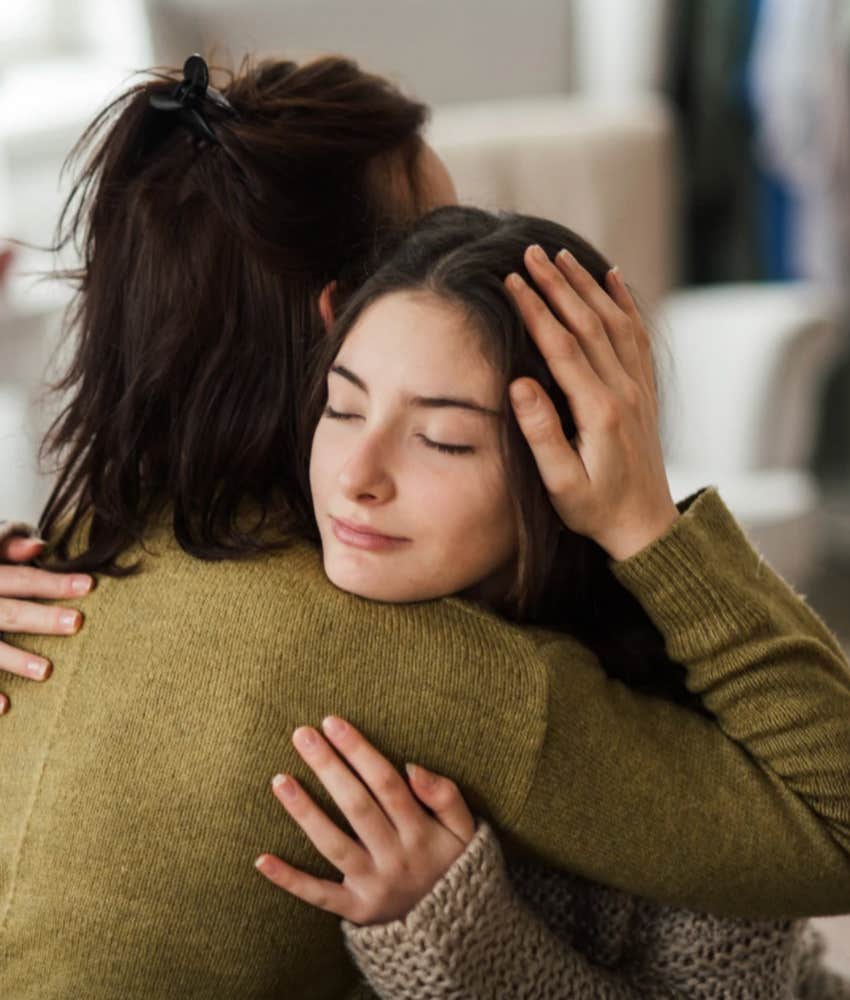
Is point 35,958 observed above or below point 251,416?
below

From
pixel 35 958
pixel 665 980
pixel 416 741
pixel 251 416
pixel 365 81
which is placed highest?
pixel 365 81

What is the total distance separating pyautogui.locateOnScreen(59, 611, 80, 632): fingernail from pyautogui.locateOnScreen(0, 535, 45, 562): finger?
0.13 metres

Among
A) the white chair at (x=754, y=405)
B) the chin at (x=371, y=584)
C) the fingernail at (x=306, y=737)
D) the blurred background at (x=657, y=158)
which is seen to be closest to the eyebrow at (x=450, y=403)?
the chin at (x=371, y=584)

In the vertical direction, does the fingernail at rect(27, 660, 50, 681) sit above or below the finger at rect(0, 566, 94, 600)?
below

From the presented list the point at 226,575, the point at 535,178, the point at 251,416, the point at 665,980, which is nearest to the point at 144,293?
the point at 251,416

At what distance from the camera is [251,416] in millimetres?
1026

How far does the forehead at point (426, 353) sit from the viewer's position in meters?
0.86

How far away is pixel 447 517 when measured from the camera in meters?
0.87

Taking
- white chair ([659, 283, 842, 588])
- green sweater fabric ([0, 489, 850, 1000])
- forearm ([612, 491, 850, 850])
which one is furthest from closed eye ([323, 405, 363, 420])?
white chair ([659, 283, 842, 588])

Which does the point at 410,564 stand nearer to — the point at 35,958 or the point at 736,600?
the point at 736,600

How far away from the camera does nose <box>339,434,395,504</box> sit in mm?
852

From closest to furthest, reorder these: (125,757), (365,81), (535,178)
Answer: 1. (125,757)
2. (365,81)
3. (535,178)

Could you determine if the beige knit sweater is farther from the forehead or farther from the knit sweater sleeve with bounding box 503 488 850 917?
the forehead

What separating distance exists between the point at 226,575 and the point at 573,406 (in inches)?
10.1
